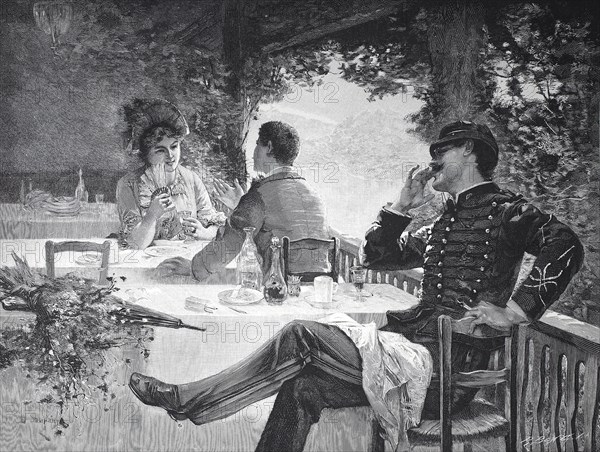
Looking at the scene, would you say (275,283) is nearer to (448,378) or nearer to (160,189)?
(160,189)

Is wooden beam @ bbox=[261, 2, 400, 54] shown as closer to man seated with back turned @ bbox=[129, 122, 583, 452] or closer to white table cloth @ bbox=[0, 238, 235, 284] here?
man seated with back turned @ bbox=[129, 122, 583, 452]

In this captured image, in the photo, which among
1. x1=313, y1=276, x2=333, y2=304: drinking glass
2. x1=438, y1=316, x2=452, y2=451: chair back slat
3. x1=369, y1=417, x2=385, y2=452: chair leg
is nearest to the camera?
x1=438, y1=316, x2=452, y2=451: chair back slat

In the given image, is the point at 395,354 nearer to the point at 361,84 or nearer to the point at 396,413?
the point at 396,413

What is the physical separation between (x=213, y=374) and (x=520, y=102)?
1.84 metres

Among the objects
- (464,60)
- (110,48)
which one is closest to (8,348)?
(110,48)

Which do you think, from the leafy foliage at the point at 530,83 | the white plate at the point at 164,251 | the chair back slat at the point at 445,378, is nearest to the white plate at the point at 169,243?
the white plate at the point at 164,251

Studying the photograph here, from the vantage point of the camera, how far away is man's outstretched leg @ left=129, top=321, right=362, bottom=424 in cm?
221

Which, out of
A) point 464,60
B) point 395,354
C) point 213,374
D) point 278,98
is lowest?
point 213,374

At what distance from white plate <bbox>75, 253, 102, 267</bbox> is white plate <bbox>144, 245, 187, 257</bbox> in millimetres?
204

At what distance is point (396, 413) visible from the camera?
210 centimetres

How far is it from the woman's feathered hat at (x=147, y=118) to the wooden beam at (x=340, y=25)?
0.58m

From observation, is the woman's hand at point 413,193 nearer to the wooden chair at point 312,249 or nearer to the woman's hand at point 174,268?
the wooden chair at point 312,249

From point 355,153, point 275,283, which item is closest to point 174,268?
point 275,283
